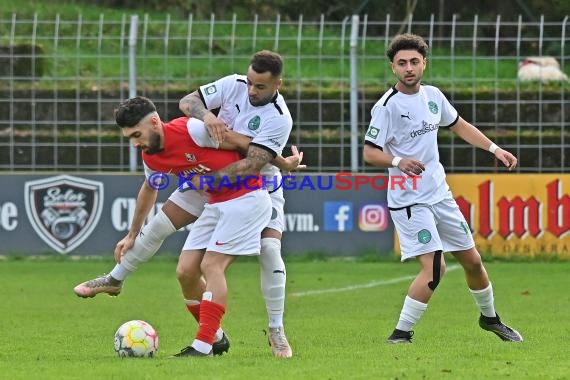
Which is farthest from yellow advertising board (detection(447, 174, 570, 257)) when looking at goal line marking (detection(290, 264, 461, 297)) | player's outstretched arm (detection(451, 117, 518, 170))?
player's outstretched arm (detection(451, 117, 518, 170))

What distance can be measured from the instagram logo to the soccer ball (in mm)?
Answer: 8917

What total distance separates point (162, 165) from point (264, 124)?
0.68m

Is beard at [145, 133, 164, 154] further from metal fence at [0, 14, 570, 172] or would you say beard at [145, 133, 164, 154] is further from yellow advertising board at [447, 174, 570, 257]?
yellow advertising board at [447, 174, 570, 257]

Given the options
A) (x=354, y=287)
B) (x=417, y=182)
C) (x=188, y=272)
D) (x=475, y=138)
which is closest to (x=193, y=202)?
(x=188, y=272)

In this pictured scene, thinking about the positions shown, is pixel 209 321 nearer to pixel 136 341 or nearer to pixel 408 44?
pixel 136 341

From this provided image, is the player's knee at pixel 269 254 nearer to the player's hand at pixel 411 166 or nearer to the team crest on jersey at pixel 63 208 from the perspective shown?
the player's hand at pixel 411 166

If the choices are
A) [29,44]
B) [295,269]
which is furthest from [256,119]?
[29,44]

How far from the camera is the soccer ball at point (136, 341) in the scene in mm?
8305

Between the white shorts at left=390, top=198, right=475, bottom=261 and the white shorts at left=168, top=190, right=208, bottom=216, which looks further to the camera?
the white shorts at left=390, top=198, right=475, bottom=261

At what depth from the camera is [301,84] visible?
17719mm

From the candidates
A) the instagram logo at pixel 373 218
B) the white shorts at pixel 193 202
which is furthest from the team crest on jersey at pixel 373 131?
the instagram logo at pixel 373 218

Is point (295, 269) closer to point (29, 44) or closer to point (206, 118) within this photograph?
point (29, 44)

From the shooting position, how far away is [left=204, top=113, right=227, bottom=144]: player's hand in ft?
26.9

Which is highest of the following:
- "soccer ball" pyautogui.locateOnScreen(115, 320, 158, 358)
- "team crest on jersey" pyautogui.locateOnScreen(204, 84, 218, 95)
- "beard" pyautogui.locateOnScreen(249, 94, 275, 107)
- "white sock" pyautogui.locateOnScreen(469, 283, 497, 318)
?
"team crest on jersey" pyautogui.locateOnScreen(204, 84, 218, 95)
